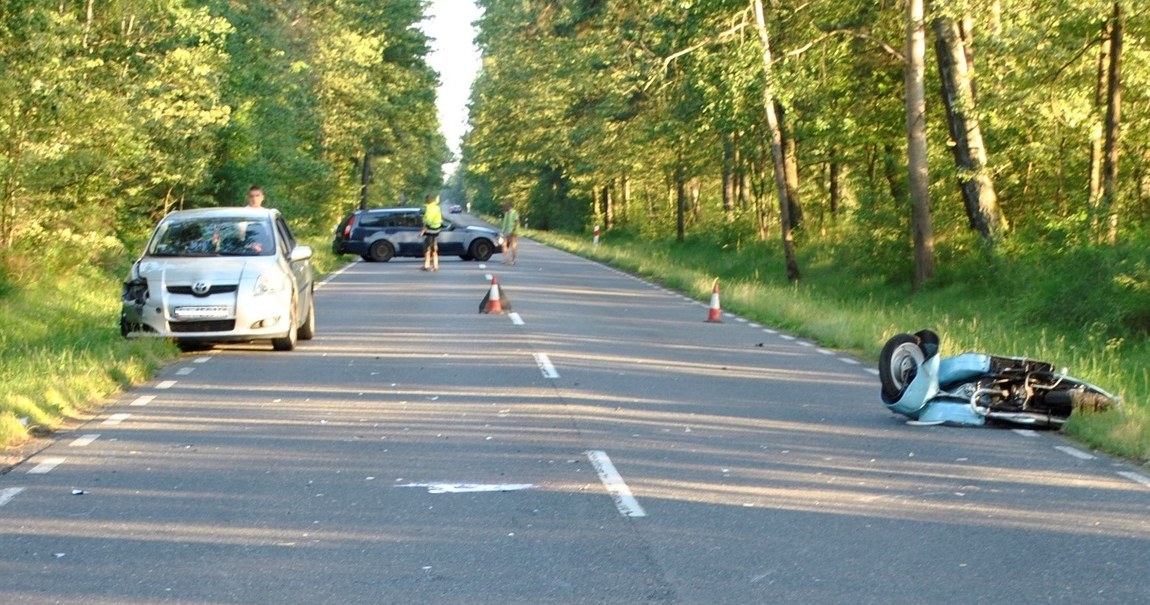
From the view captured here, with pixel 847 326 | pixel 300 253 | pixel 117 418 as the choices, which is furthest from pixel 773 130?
pixel 117 418

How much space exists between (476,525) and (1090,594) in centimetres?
302

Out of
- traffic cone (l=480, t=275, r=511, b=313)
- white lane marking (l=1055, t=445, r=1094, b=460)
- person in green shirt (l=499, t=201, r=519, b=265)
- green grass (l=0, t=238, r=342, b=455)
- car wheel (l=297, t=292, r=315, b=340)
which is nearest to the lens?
white lane marking (l=1055, t=445, r=1094, b=460)

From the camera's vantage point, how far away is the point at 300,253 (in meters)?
17.9

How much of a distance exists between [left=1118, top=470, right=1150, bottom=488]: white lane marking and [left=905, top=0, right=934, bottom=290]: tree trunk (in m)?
15.9

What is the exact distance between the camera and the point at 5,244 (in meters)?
22.2

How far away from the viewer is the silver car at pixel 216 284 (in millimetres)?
16812

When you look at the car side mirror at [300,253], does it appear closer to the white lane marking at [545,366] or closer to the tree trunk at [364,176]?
the white lane marking at [545,366]

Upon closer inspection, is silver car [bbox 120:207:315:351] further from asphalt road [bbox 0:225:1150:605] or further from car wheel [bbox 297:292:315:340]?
asphalt road [bbox 0:225:1150:605]

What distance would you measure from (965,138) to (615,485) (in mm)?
18064

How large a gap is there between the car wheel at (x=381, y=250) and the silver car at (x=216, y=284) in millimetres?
25672

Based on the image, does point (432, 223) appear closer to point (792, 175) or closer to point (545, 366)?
point (792, 175)

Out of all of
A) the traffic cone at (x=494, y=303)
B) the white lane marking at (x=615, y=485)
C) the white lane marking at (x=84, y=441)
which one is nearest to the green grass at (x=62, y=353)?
the white lane marking at (x=84, y=441)

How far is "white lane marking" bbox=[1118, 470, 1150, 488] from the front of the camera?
9.35 meters

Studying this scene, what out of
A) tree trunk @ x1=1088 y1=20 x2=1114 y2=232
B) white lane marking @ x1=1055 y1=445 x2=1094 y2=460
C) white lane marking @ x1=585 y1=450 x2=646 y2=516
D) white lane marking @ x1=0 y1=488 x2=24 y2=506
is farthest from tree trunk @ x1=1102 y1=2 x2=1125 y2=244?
white lane marking @ x1=0 y1=488 x2=24 y2=506
